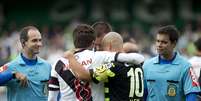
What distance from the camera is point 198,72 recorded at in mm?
13031

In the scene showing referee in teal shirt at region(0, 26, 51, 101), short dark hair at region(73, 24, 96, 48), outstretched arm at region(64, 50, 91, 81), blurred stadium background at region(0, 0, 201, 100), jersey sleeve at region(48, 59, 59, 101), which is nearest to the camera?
outstretched arm at region(64, 50, 91, 81)

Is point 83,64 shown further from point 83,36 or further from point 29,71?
point 29,71

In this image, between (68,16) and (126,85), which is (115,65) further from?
(68,16)

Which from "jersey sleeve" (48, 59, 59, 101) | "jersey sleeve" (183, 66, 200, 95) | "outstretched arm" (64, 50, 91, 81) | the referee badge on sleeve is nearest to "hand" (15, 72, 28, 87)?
"jersey sleeve" (48, 59, 59, 101)

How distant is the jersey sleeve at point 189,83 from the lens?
10750 mm

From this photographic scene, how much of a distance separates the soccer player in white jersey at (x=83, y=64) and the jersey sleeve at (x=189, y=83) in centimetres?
68

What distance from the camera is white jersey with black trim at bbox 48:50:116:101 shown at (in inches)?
408

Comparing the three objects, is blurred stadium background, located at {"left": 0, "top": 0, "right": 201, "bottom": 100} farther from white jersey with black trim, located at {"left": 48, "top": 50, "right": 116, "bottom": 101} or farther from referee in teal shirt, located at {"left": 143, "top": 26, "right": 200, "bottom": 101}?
white jersey with black trim, located at {"left": 48, "top": 50, "right": 116, "bottom": 101}

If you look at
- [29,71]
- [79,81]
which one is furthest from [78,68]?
[29,71]

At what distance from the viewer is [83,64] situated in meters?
10.4

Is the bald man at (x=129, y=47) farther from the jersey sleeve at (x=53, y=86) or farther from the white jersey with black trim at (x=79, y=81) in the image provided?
the white jersey with black trim at (x=79, y=81)

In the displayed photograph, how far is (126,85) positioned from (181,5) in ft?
64.2

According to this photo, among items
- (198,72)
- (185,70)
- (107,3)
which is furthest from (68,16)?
(185,70)

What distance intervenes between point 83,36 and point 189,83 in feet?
4.74
